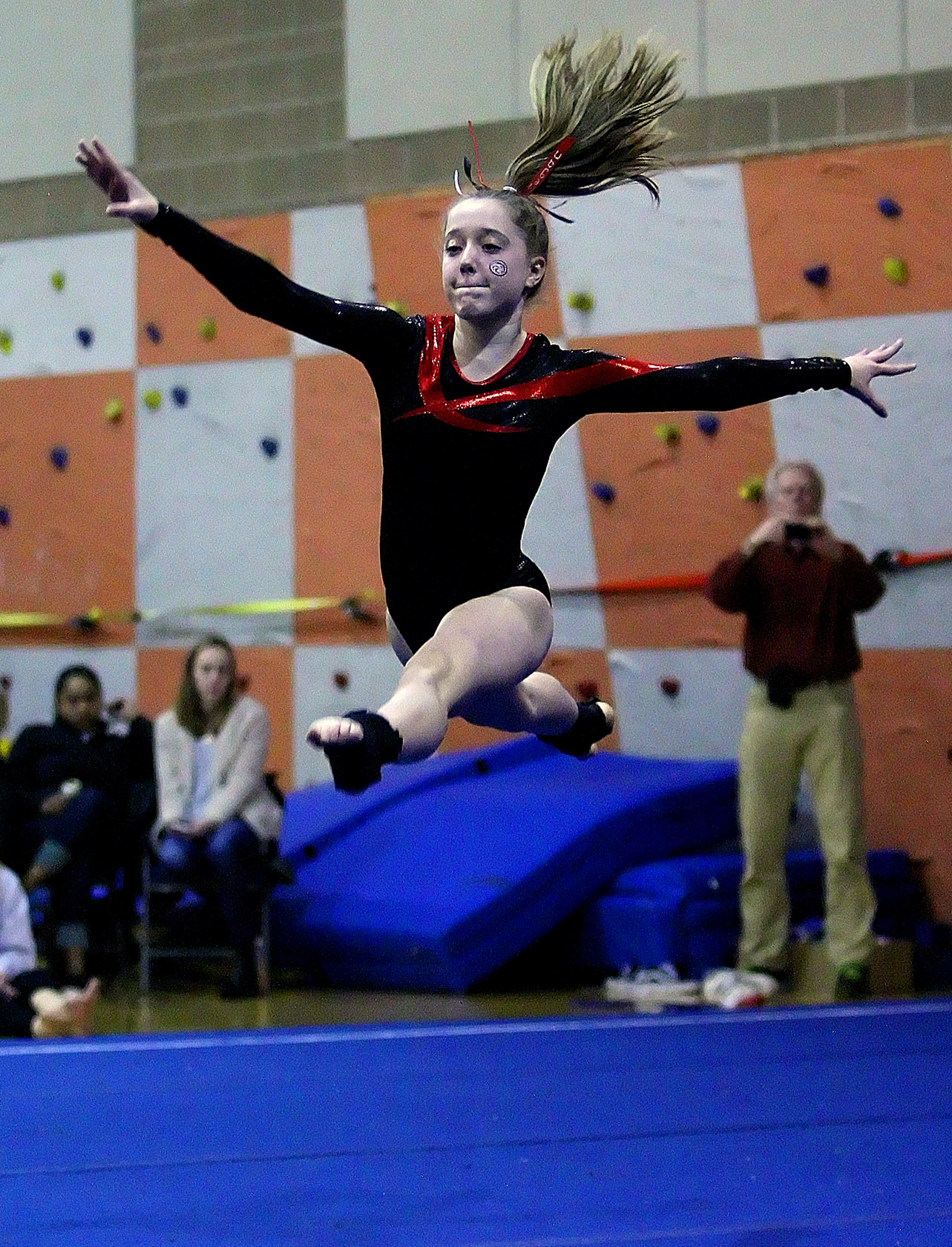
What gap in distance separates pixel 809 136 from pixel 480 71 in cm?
107

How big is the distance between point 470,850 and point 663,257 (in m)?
2.06

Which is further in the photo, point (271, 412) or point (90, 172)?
point (271, 412)

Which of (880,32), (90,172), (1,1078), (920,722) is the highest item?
(880,32)

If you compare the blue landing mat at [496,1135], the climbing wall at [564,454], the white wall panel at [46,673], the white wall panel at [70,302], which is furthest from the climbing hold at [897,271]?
the white wall panel at [46,673]

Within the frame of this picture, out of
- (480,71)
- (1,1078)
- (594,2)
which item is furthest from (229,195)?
(1,1078)

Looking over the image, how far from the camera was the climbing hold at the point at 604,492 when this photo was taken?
18.4 feet

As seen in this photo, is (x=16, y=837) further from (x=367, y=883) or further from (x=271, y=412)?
(x=271, y=412)

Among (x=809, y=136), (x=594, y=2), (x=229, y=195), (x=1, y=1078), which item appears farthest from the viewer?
(x=229, y=195)

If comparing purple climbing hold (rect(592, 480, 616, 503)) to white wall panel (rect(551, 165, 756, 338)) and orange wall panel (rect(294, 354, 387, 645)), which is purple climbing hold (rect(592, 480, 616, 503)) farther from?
orange wall panel (rect(294, 354, 387, 645))

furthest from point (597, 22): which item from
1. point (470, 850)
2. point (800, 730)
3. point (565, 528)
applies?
point (470, 850)

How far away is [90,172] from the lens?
7.55 feet

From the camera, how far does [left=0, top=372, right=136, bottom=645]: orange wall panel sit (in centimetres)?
621

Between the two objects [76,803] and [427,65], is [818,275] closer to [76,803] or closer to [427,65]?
[427,65]

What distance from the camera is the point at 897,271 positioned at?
5.20 meters
